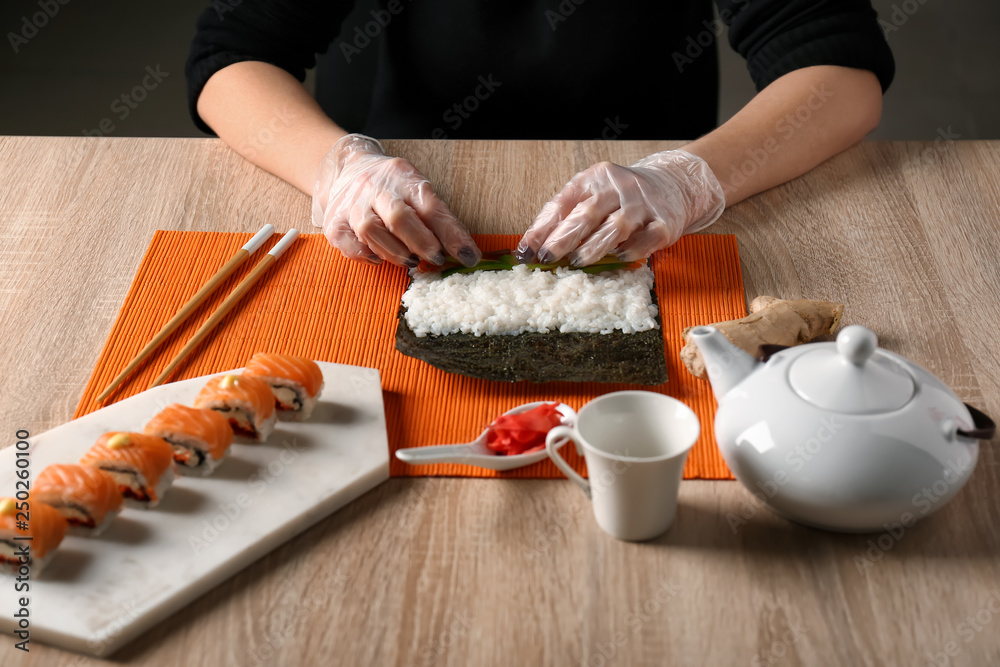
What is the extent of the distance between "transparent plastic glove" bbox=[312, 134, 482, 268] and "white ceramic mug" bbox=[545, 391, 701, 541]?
485mm

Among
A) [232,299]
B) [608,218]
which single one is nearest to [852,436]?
[608,218]

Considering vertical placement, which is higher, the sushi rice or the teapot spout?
the teapot spout

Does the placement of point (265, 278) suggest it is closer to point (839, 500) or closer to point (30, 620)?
point (30, 620)

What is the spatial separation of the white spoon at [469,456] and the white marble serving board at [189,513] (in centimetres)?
4

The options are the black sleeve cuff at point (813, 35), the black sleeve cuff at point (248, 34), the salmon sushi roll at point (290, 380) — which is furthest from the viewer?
the black sleeve cuff at point (248, 34)

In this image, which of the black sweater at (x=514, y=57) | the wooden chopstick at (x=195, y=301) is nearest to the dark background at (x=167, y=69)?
the black sweater at (x=514, y=57)

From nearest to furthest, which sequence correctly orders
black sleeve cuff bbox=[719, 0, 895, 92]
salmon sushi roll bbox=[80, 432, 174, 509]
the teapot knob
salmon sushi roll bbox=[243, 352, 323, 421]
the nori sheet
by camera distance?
the teapot knob, salmon sushi roll bbox=[80, 432, 174, 509], salmon sushi roll bbox=[243, 352, 323, 421], the nori sheet, black sleeve cuff bbox=[719, 0, 895, 92]

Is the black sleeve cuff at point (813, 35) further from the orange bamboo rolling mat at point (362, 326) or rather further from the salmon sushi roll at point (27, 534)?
the salmon sushi roll at point (27, 534)

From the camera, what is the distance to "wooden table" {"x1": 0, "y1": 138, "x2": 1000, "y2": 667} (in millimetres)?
778

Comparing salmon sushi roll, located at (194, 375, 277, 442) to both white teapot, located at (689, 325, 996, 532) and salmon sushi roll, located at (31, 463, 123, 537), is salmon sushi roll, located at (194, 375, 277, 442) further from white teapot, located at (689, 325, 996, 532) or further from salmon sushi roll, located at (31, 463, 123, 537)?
white teapot, located at (689, 325, 996, 532)

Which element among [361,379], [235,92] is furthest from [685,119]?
[361,379]

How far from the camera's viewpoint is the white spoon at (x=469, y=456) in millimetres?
938

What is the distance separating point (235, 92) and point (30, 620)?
1143 mm

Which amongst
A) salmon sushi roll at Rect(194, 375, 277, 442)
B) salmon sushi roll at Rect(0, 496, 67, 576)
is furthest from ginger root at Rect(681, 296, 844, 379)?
salmon sushi roll at Rect(0, 496, 67, 576)
